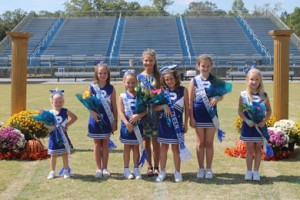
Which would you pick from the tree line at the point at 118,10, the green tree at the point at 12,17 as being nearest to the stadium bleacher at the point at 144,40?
the tree line at the point at 118,10

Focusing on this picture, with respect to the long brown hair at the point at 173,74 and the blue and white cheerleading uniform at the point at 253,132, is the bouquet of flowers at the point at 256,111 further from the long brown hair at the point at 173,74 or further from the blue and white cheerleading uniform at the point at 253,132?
the long brown hair at the point at 173,74

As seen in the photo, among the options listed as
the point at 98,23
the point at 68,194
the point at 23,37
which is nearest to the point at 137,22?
the point at 98,23

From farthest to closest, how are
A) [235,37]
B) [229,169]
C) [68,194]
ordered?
[235,37], [229,169], [68,194]

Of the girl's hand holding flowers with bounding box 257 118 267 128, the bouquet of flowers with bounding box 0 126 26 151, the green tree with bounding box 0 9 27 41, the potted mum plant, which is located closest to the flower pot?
the potted mum plant

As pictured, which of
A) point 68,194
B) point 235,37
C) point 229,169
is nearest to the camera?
point 68,194

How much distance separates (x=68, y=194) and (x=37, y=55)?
40977 mm

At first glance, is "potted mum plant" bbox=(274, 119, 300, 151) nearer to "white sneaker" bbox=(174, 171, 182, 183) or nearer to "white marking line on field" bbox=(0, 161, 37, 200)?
"white sneaker" bbox=(174, 171, 182, 183)

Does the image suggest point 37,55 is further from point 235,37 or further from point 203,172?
point 203,172

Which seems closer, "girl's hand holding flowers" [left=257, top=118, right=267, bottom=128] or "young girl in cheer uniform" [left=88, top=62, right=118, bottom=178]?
"girl's hand holding flowers" [left=257, top=118, right=267, bottom=128]

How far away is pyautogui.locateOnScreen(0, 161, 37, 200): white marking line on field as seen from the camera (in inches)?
232

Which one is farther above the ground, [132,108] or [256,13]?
[256,13]

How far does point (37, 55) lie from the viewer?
45.4 metres

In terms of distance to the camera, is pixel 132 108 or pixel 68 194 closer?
Answer: pixel 68 194

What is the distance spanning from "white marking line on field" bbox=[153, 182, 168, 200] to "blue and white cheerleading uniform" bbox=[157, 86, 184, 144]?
57cm
